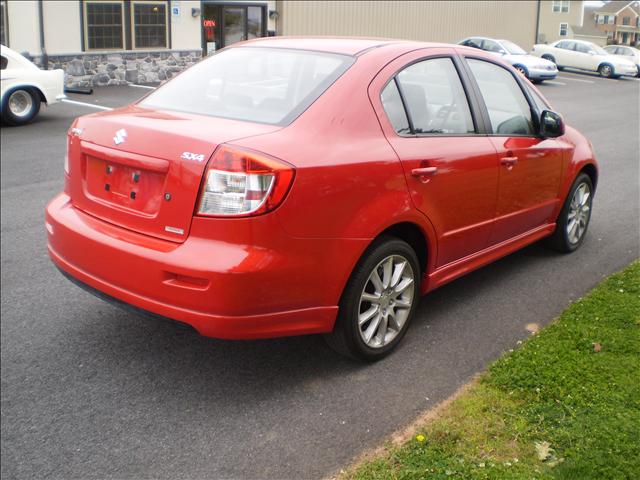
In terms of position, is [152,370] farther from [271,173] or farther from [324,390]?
[271,173]

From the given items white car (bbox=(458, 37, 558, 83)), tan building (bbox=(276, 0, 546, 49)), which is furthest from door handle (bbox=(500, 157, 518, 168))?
white car (bbox=(458, 37, 558, 83))

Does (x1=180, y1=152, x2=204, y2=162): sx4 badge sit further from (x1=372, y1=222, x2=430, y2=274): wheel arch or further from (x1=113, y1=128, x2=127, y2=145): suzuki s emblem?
(x1=372, y1=222, x2=430, y2=274): wheel arch

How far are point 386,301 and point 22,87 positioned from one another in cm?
1140

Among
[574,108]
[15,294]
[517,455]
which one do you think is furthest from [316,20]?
[517,455]

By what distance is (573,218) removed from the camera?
6301 millimetres

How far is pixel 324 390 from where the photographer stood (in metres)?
4.08

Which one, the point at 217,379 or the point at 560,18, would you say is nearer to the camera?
the point at 217,379

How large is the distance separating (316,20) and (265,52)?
23477 mm

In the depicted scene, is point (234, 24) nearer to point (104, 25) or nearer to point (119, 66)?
point (119, 66)

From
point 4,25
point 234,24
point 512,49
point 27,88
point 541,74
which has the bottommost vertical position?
point 27,88

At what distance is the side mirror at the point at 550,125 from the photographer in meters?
5.45

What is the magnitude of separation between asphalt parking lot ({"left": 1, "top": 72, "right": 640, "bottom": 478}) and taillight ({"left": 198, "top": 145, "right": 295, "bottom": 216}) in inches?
28.7

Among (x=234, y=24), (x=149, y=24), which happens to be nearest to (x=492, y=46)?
(x=234, y=24)

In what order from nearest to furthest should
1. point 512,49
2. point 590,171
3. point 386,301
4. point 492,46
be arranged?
1. point 386,301
2. point 590,171
3. point 512,49
4. point 492,46
